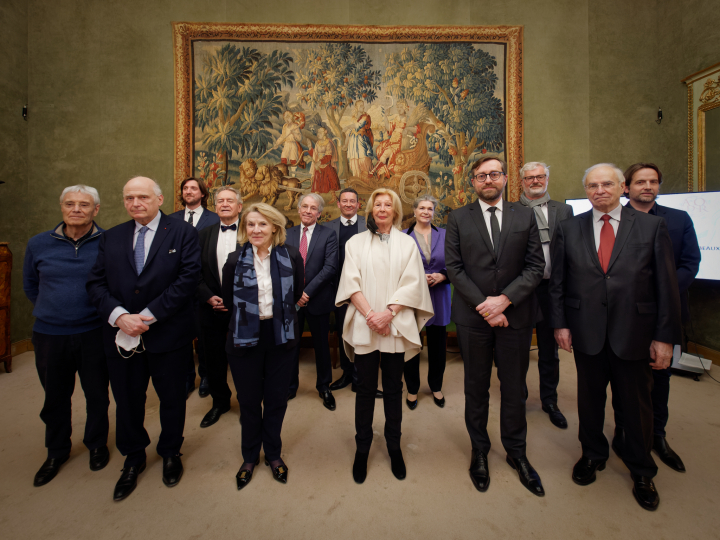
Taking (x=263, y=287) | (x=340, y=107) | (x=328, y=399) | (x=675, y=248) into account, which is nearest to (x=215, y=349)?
(x=328, y=399)

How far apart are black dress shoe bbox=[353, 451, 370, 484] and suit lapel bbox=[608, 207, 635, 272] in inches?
82.2

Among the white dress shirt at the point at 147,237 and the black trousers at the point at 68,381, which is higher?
the white dress shirt at the point at 147,237

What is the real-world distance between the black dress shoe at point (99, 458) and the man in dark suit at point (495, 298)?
2746mm

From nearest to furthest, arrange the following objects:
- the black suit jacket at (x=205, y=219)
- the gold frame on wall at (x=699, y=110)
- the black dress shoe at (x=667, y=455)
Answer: the black dress shoe at (x=667, y=455)
the black suit jacket at (x=205, y=219)
the gold frame on wall at (x=699, y=110)

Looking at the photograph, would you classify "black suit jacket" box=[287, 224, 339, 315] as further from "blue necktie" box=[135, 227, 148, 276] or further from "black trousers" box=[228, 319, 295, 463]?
"blue necktie" box=[135, 227, 148, 276]

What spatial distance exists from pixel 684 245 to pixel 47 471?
521cm

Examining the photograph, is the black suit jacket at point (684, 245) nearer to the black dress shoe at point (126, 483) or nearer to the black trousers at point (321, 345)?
the black trousers at point (321, 345)

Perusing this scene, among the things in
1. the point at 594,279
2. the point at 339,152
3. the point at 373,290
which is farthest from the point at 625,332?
the point at 339,152

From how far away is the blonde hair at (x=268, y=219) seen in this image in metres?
2.08

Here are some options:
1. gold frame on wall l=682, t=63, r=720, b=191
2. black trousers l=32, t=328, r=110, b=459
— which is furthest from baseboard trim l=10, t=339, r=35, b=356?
gold frame on wall l=682, t=63, r=720, b=191

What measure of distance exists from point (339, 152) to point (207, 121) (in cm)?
224

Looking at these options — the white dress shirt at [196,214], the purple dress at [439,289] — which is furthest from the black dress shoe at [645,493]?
the white dress shirt at [196,214]

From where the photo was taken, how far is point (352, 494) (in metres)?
2.10

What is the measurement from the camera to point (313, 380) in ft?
12.9
